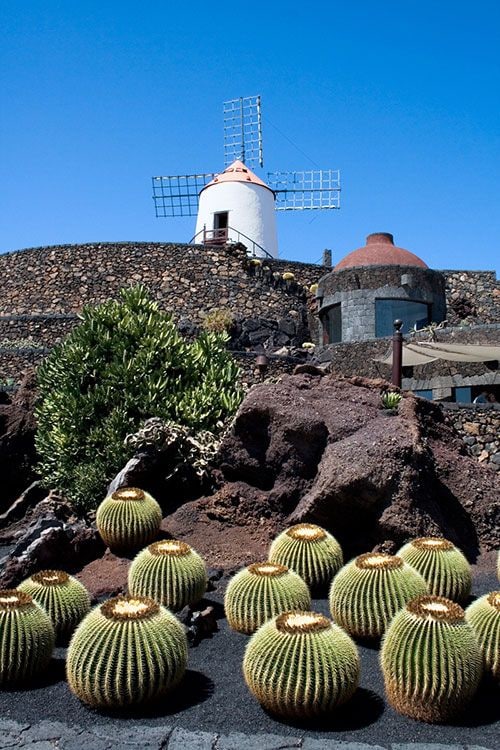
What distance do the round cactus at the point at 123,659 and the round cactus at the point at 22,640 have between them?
1.63 ft

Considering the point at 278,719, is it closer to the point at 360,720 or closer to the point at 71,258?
the point at 360,720

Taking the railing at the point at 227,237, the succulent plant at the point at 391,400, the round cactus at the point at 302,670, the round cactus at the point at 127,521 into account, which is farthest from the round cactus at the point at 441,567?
the railing at the point at 227,237

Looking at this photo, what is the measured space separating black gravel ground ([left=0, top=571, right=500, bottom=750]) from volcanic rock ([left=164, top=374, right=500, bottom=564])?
1919 millimetres

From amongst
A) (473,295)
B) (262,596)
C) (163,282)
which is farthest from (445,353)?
(473,295)

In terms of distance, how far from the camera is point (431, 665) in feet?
15.7

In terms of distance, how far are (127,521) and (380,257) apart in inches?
634

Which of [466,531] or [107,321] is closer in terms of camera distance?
[466,531]

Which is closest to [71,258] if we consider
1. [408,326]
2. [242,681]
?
[408,326]

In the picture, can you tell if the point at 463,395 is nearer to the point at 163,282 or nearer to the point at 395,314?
the point at 395,314

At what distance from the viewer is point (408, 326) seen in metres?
22.0

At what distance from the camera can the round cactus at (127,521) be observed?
7887mm

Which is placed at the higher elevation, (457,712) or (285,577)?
(285,577)

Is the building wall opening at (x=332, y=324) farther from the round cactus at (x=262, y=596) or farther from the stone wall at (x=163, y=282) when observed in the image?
the round cactus at (x=262, y=596)

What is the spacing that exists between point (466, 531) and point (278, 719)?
3837 mm
